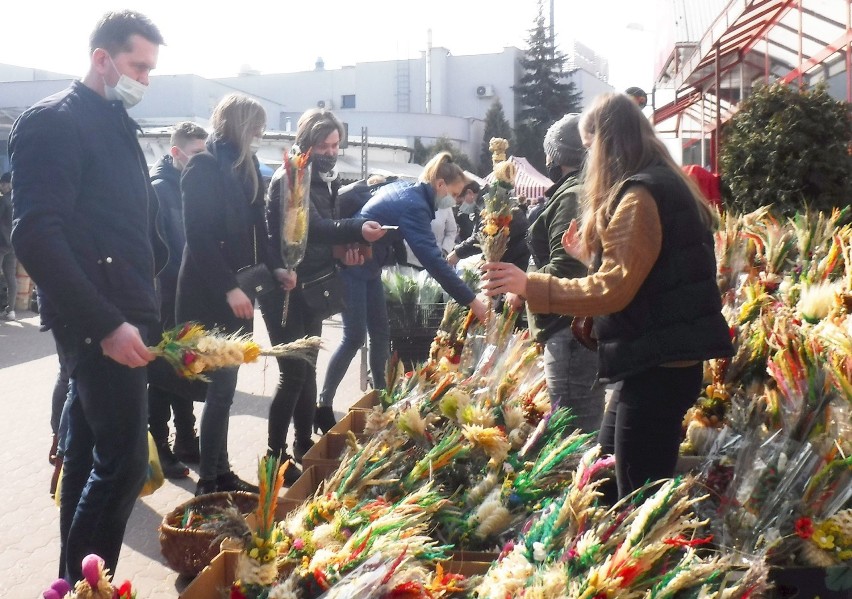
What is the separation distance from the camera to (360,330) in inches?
200

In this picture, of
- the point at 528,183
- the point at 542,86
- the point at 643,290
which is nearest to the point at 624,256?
the point at 643,290

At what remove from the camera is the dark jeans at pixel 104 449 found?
2562 mm

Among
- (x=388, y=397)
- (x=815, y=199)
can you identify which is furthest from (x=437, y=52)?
(x=388, y=397)

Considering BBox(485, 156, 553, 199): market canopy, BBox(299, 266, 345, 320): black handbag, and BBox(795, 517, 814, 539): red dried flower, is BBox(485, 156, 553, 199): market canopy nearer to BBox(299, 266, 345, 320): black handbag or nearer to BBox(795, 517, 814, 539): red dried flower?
BBox(299, 266, 345, 320): black handbag

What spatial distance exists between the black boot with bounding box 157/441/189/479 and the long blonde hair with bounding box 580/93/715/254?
281 cm

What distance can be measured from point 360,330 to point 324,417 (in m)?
0.58

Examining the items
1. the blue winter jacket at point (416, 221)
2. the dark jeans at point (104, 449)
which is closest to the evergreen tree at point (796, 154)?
the blue winter jacket at point (416, 221)

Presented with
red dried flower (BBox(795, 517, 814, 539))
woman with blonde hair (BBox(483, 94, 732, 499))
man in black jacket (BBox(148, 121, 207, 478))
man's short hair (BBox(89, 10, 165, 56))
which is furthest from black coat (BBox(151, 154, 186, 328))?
red dried flower (BBox(795, 517, 814, 539))

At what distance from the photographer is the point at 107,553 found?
8.61 feet

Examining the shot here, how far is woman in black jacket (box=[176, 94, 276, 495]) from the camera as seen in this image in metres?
3.78

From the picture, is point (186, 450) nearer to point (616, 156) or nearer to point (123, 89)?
point (123, 89)

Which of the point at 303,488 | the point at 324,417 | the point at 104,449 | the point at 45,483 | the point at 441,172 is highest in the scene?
the point at 441,172

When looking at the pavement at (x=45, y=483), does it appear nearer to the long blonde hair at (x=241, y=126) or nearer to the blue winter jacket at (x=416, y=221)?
the long blonde hair at (x=241, y=126)

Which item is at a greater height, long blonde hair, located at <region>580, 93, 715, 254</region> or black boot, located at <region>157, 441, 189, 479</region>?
long blonde hair, located at <region>580, 93, 715, 254</region>
